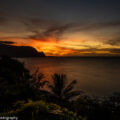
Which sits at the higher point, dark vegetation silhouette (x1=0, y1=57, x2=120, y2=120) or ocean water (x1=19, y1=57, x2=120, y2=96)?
dark vegetation silhouette (x1=0, y1=57, x2=120, y2=120)

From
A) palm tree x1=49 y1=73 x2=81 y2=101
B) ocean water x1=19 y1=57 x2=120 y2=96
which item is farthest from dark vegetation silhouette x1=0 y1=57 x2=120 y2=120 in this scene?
ocean water x1=19 y1=57 x2=120 y2=96

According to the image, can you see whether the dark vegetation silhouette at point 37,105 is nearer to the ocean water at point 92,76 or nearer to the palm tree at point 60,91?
the palm tree at point 60,91

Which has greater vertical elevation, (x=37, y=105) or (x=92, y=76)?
(x=37, y=105)

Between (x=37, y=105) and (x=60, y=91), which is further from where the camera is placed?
(x=60, y=91)

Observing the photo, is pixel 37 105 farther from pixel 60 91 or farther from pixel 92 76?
pixel 92 76

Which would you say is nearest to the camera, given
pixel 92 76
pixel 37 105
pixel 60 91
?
pixel 37 105

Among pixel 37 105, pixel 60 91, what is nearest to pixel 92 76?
pixel 60 91

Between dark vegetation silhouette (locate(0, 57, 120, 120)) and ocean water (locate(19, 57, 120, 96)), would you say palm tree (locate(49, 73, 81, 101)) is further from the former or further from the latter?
ocean water (locate(19, 57, 120, 96))

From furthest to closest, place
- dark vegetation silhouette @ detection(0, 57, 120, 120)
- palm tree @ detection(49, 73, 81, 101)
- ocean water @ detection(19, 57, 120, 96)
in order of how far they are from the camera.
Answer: ocean water @ detection(19, 57, 120, 96) → palm tree @ detection(49, 73, 81, 101) → dark vegetation silhouette @ detection(0, 57, 120, 120)

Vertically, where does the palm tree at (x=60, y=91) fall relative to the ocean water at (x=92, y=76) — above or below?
above

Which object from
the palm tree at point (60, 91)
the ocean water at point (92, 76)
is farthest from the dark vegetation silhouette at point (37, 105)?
the ocean water at point (92, 76)

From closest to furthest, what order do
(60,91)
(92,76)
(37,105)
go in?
(37,105), (60,91), (92,76)

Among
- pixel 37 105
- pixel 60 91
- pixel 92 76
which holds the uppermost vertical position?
pixel 37 105

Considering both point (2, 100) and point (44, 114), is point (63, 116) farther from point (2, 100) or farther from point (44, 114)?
point (2, 100)
